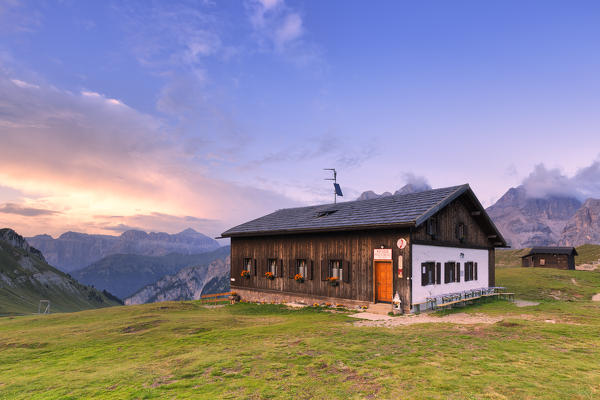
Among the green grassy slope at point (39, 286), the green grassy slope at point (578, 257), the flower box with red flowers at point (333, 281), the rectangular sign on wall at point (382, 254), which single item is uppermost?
the rectangular sign on wall at point (382, 254)

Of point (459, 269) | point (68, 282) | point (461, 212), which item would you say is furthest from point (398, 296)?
point (68, 282)

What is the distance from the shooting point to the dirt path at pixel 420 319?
15383 millimetres

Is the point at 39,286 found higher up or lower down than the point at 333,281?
lower down

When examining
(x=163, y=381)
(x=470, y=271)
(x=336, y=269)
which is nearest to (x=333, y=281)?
(x=336, y=269)

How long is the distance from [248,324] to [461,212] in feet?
54.3

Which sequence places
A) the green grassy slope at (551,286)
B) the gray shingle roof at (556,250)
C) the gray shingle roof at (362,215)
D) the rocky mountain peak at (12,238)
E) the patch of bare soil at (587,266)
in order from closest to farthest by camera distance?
the gray shingle roof at (362,215) → the green grassy slope at (551,286) → the gray shingle roof at (556,250) → the patch of bare soil at (587,266) → the rocky mountain peak at (12,238)

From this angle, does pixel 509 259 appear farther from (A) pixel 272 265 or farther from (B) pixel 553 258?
(A) pixel 272 265

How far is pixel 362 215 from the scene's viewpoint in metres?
22.5

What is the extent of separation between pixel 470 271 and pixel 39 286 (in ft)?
447

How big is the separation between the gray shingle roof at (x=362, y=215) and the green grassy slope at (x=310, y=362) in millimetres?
6763

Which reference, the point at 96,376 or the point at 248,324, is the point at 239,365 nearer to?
the point at 96,376

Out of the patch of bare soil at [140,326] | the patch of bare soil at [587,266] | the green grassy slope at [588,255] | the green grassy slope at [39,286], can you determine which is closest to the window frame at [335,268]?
the patch of bare soil at [140,326]

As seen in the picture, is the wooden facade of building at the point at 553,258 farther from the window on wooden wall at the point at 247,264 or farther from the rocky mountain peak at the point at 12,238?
the rocky mountain peak at the point at 12,238

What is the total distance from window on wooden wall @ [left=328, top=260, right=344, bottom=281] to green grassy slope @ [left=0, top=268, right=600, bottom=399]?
7398 mm
